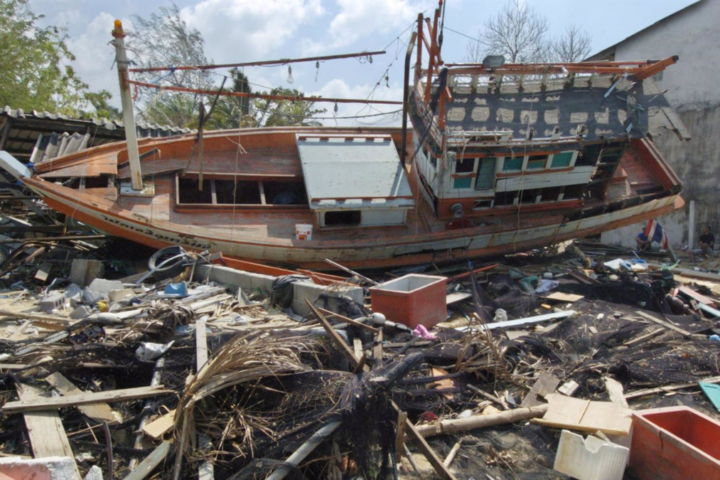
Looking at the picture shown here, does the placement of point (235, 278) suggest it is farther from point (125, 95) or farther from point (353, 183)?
point (125, 95)

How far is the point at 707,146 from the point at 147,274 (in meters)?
15.6

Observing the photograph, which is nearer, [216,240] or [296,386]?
[296,386]

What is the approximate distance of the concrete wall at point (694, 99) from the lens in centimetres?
1312

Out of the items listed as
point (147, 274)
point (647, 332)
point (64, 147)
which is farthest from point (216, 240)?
point (647, 332)

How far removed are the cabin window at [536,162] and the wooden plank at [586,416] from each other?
6.42 metres

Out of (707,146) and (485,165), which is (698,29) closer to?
(707,146)

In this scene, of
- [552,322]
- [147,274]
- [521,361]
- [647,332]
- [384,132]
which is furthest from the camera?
[384,132]

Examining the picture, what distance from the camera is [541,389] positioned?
4387 mm

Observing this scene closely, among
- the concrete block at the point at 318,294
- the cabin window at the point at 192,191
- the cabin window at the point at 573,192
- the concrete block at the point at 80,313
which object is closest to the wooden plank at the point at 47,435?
the concrete block at the point at 80,313

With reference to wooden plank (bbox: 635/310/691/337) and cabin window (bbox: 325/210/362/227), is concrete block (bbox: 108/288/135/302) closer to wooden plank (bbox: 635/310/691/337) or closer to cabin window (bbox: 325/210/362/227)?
cabin window (bbox: 325/210/362/227)

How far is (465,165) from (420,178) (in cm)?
164

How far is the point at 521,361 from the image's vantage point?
4.87 metres

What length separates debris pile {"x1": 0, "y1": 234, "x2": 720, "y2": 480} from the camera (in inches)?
125

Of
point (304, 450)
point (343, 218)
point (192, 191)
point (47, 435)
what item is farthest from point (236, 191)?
point (304, 450)
